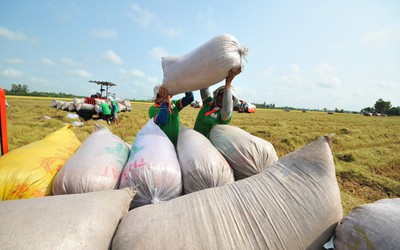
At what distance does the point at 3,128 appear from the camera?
1.82 m

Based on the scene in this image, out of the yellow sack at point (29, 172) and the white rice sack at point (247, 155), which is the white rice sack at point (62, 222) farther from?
the white rice sack at point (247, 155)

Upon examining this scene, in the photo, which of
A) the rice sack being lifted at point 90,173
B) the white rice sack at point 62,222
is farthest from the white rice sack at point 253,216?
the rice sack being lifted at point 90,173

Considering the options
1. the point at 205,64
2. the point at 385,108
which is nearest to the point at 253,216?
the point at 205,64

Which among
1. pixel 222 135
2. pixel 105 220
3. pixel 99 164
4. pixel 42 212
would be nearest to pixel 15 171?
pixel 99 164

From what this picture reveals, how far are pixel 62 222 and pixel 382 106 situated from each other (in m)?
76.7

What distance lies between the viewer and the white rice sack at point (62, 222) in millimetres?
774

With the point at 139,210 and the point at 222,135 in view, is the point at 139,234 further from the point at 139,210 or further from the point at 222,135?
the point at 222,135

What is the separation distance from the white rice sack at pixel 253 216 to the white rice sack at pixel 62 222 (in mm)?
84

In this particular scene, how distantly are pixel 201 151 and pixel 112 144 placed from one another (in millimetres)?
822

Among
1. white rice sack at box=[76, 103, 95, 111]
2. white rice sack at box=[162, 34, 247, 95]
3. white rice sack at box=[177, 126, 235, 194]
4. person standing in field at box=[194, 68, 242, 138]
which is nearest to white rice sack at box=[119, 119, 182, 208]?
white rice sack at box=[177, 126, 235, 194]

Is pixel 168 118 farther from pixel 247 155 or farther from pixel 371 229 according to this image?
pixel 371 229

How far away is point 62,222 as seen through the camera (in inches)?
33.8

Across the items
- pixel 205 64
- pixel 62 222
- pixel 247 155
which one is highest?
pixel 205 64

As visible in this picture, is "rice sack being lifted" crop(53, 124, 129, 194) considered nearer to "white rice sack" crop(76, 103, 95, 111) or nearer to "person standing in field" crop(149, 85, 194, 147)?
"person standing in field" crop(149, 85, 194, 147)
